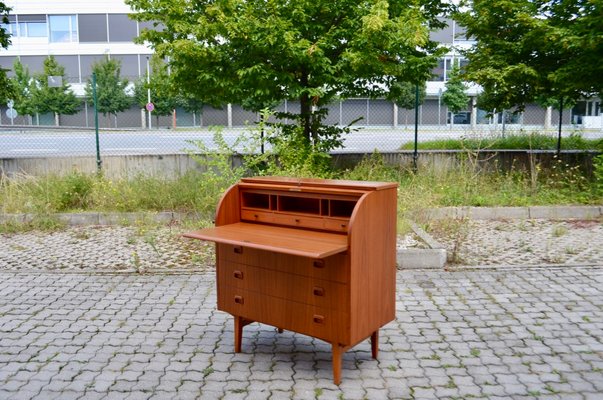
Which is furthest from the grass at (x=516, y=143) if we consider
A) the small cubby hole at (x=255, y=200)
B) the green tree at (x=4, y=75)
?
the small cubby hole at (x=255, y=200)

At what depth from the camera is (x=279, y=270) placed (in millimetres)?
4254

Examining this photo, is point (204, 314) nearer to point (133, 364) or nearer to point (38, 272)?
point (133, 364)

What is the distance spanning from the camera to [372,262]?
13.4ft

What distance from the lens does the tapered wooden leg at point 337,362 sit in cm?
401

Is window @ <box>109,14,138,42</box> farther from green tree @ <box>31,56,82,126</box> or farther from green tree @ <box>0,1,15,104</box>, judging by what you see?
green tree @ <box>0,1,15,104</box>

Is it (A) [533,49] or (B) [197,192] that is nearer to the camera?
(B) [197,192]

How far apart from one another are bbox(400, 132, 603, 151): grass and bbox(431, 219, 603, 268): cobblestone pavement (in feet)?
12.8

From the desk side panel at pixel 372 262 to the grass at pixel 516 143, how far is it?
30.7 ft

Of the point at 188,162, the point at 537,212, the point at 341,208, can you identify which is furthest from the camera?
the point at 188,162

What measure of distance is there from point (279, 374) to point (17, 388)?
1841 mm

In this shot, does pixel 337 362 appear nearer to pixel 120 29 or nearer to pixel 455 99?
pixel 455 99

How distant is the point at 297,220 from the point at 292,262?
39 centimetres

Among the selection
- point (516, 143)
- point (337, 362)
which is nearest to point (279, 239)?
point (337, 362)

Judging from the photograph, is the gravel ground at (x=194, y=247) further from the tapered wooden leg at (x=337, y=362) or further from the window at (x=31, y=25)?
the window at (x=31, y=25)
